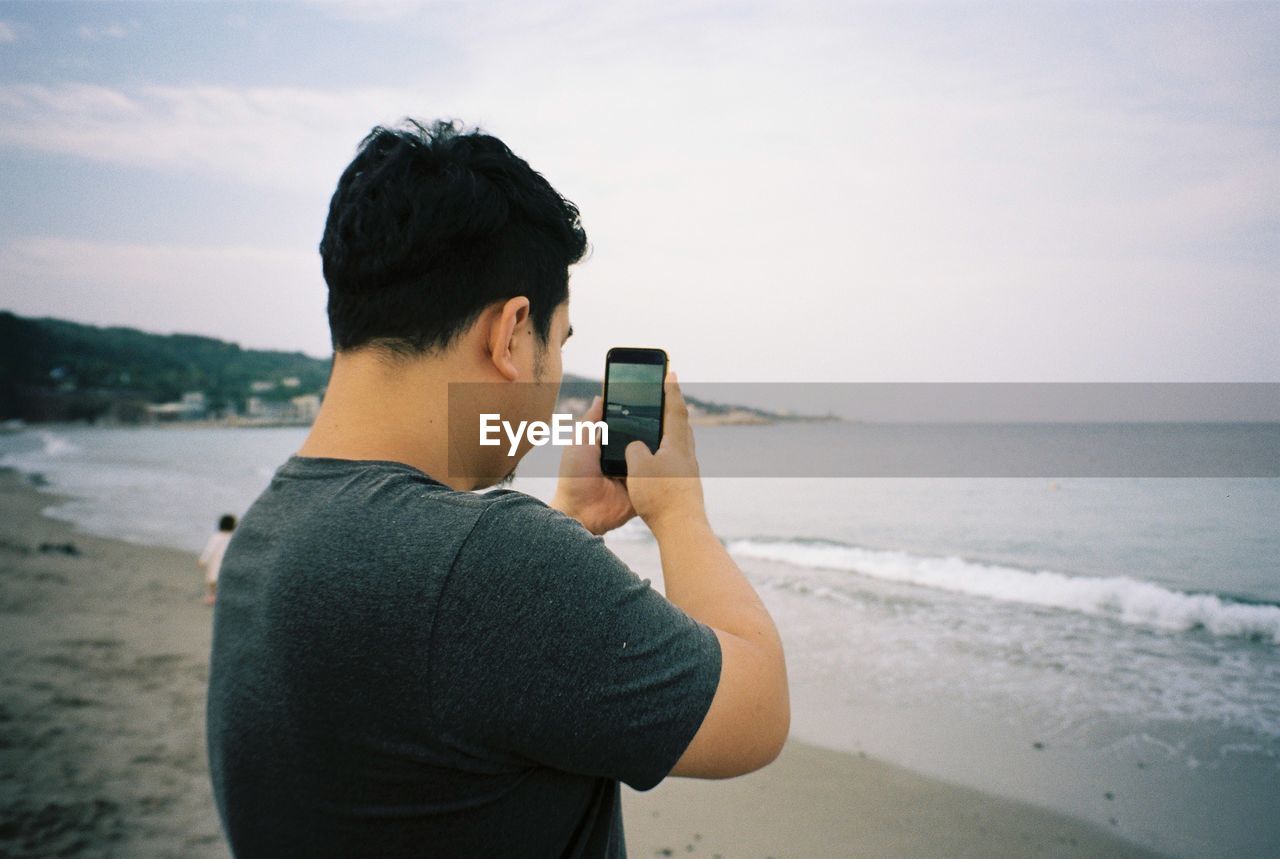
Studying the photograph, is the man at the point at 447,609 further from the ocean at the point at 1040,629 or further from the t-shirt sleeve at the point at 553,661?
the ocean at the point at 1040,629

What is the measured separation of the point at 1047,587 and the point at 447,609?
1567 cm

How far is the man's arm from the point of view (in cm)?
98

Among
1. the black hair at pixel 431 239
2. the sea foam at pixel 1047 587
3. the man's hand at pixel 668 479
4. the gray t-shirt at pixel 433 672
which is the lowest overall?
the sea foam at pixel 1047 587

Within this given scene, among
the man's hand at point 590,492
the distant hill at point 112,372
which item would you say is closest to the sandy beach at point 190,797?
the man's hand at point 590,492

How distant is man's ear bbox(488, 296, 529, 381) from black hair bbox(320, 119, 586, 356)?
23mm

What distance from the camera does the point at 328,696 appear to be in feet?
3.07

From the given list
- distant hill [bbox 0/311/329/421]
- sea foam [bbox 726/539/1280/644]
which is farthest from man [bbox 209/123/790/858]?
distant hill [bbox 0/311/329/421]

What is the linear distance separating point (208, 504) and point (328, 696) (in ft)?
88.5

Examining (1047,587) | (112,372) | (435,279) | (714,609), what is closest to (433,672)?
(714,609)

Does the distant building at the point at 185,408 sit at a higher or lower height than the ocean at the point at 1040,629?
higher

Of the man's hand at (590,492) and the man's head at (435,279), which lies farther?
the man's hand at (590,492)

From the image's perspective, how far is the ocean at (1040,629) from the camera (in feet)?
21.7

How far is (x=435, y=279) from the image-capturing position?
110cm

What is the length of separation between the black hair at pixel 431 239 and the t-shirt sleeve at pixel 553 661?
33 cm
